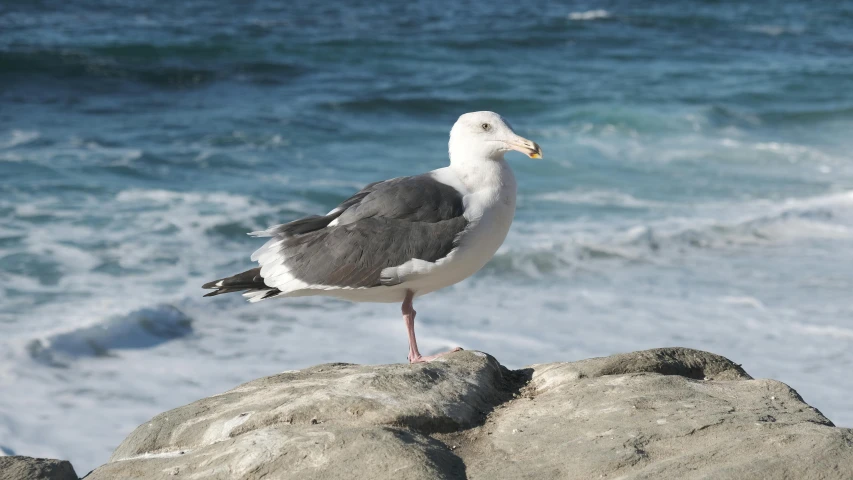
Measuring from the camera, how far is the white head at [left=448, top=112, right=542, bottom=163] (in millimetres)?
4723

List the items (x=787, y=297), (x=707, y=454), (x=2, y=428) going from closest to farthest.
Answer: (x=707, y=454) < (x=2, y=428) < (x=787, y=297)

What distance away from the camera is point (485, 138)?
15.6 ft

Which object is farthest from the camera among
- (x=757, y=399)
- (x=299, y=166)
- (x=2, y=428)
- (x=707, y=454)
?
(x=299, y=166)

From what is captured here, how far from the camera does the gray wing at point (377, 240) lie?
4.58 metres

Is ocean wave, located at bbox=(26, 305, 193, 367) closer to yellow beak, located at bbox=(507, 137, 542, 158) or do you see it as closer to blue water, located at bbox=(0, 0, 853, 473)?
blue water, located at bbox=(0, 0, 853, 473)

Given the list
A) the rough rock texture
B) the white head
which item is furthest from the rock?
the white head

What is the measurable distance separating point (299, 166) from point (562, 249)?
184 inches

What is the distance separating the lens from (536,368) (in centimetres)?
422

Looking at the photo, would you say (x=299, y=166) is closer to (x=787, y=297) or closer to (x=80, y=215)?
(x=80, y=215)

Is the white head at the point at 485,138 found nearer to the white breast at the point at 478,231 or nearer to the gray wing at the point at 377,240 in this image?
the white breast at the point at 478,231

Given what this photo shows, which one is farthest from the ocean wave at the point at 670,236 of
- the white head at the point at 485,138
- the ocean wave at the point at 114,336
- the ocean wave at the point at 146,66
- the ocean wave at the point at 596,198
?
the ocean wave at the point at 146,66

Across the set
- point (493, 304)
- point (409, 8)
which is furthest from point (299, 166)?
point (409, 8)

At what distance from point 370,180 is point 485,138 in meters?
8.56

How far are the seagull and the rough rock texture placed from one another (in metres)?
0.59
